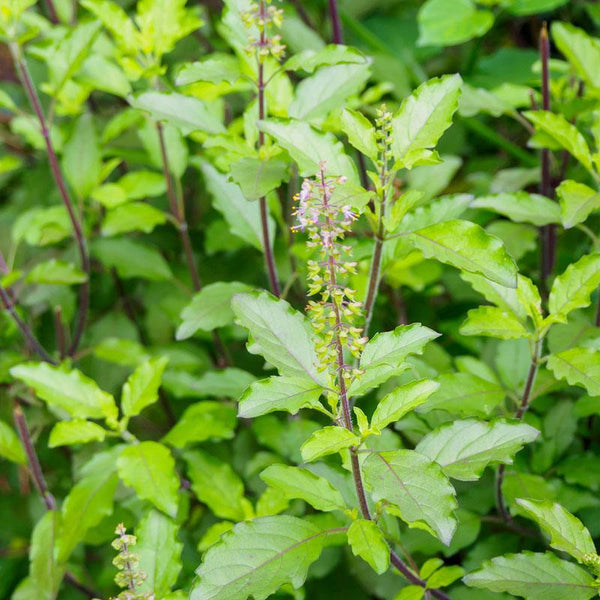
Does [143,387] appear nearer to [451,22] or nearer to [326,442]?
[326,442]

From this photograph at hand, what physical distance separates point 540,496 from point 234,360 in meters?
0.75

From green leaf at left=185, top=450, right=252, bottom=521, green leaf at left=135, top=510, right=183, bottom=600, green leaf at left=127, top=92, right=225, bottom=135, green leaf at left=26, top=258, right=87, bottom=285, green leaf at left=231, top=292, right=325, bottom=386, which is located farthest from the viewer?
green leaf at left=26, top=258, right=87, bottom=285

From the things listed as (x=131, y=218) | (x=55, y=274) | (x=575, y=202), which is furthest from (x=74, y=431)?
(x=575, y=202)

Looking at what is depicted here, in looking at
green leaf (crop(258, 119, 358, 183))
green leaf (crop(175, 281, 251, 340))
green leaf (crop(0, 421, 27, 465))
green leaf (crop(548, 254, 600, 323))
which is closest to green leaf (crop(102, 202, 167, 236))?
green leaf (crop(175, 281, 251, 340))

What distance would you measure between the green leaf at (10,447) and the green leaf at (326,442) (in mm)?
686

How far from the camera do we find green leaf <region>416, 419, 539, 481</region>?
2.83 ft

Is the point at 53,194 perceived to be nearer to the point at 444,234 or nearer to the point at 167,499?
the point at 167,499

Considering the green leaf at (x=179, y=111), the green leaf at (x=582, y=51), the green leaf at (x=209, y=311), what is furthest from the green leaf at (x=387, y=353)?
the green leaf at (x=582, y=51)

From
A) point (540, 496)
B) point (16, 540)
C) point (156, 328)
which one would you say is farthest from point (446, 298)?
point (16, 540)

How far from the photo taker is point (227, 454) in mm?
1449

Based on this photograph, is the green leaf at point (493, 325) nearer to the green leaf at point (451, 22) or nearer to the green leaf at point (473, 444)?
the green leaf at point (473, 444)

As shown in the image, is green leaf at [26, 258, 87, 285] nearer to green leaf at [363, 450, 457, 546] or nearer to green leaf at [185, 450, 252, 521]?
green leaf at [185, 450, 252, 521]

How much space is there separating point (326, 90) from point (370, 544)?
676 mm

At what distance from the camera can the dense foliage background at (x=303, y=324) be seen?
2.76 feet
